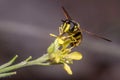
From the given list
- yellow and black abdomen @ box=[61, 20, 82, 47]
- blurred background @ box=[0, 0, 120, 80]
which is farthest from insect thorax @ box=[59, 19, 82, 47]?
blurred background @ box=[0, 0, 120, 80]

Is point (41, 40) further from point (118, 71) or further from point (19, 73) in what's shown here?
point (118, 71)

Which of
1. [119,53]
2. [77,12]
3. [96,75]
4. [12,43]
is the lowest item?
[96,75]

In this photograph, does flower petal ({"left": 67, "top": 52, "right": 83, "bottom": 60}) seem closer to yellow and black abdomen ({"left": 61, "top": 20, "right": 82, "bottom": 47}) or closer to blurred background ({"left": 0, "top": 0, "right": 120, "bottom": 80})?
yellow and black abdomen ({"left": 61, "top": 20, "right": 82, "bottom": 47})

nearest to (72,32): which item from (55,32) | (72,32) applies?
(72,32)

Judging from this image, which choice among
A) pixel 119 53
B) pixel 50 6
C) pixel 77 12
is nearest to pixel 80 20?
pixel 77 12

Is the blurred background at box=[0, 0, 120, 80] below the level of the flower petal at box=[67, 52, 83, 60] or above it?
above

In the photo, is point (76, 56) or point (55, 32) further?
point (55, 32)

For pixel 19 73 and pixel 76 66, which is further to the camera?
pixel 76 66

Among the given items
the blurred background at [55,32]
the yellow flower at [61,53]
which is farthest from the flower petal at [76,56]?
the blurred background at [55,32]

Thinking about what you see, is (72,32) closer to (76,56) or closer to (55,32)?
(76,56)
